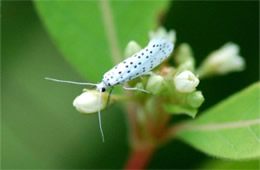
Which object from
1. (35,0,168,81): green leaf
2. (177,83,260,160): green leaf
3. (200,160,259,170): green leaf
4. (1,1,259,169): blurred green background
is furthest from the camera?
(1,1,259,169): blurred green background

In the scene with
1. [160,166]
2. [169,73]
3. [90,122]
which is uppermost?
[90,122]

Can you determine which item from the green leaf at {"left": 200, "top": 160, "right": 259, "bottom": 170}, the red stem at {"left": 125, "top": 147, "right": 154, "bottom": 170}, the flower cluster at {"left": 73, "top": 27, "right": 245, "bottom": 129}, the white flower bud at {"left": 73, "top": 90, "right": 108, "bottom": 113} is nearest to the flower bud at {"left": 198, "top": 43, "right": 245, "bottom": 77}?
the flower cluster at {"left": 73, "top": 27, "right": 245, "bottom": 129}

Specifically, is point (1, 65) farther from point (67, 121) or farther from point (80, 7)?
point (80, 7)

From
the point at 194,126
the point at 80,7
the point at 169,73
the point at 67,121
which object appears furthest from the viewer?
the point at 67,121

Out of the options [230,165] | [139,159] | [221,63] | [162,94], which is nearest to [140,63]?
[162,94]

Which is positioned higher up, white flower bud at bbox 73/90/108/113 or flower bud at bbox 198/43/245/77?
flower bud at bbox 198/43/245/77

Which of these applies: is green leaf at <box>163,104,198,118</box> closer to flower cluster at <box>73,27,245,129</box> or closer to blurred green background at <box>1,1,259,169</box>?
flower cluster at <box>73,27,245,129</box>

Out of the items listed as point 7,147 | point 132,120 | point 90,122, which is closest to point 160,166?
point 90,122
